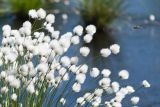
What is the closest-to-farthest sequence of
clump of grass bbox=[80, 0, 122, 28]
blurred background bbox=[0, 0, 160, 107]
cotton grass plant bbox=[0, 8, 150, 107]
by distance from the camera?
cotton grass plant bbox=[0, 8, 150, 107], blurred background bbox=[0, 0, 160, 107], clump of grass bbox=[80, 0, 122, 28]

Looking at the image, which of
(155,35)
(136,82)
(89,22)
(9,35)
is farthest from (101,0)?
(9,35)

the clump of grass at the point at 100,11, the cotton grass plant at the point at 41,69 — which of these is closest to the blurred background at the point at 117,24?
the clump of grass at the point at 100,11

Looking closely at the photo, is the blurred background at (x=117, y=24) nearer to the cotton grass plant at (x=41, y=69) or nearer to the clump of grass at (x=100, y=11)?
the clump of grass at (x=100, y=11)

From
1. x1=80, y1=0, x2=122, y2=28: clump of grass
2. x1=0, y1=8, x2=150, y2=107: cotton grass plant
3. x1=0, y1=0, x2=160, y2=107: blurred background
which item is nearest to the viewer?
x1=0, y1=8, x2=150, y2=107: cotton grass plant

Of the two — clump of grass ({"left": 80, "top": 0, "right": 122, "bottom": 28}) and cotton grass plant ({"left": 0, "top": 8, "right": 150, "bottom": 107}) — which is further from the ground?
clump of grass ({"left": 80, "top": 0, "right": 122, "bottom": 28})

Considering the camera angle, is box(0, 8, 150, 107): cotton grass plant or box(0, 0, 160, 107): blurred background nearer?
box(0, 8, 150, 107): cotton grass plant

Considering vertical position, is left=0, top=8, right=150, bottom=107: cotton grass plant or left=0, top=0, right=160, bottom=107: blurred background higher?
left=0, top=0, right=160, bottom=107: blurred background

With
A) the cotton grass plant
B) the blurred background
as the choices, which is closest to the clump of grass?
the blurred background

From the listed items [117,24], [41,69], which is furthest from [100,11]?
[41,69]

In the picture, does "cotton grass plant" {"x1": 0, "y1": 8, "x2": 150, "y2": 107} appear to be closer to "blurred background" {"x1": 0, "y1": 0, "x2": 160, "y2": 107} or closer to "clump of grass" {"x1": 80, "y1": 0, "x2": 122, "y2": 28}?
"blurred background" {"x1": 0, "y1": 0, "x2": 160, "y2": 107}

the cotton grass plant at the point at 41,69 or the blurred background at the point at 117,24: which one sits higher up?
the blurred background at the point at 117,24
